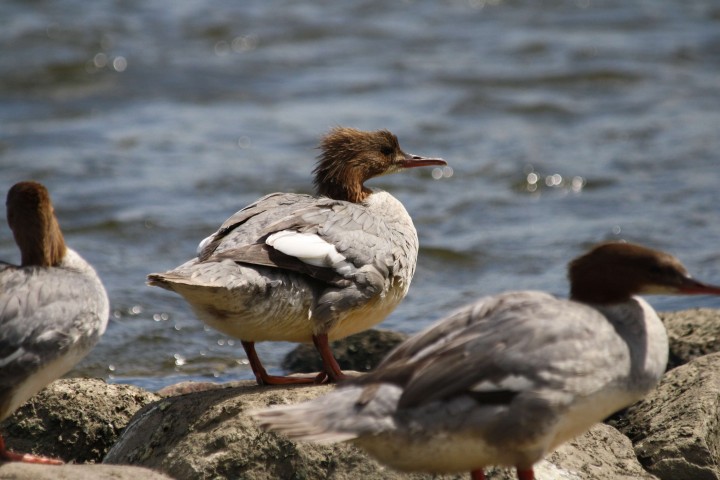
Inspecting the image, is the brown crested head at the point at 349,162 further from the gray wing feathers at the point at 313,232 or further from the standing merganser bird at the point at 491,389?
the standing merganser bird at the point at 491,389

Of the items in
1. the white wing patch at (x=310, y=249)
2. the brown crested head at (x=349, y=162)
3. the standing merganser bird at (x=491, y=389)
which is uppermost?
the brown crested head at (x=349, y=162)

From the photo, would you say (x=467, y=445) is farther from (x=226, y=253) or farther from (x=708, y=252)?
(x=708, y=252)

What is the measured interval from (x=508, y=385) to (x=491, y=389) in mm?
67

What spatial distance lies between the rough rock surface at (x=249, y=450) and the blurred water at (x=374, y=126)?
6.72 ft

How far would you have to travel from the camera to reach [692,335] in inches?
281

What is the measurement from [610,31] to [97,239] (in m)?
10.0

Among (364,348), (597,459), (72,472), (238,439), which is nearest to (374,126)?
(364,348)

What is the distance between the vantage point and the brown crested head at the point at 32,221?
5.21 meters

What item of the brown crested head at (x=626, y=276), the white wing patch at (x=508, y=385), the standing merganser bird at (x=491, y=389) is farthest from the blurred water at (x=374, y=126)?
the white wing patch at (x=508, y=385)

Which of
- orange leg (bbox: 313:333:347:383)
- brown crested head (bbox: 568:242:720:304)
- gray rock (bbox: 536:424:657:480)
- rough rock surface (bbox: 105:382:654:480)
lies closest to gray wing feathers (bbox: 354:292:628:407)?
brown crested head (bbox: 568:242:720:304)

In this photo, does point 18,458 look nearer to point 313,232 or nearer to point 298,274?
point 298,274

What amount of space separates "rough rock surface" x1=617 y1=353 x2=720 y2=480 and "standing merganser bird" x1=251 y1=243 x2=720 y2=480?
1.02 m

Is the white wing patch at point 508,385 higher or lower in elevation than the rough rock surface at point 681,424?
higher

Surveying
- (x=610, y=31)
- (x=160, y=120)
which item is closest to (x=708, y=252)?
(x=160, y=120)
